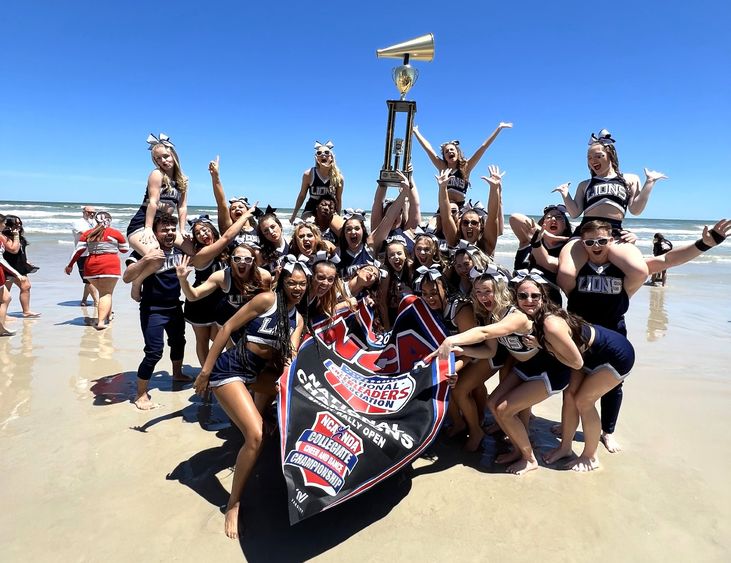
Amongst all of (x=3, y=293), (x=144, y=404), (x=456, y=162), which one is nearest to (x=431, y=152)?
(x=456, y=162)

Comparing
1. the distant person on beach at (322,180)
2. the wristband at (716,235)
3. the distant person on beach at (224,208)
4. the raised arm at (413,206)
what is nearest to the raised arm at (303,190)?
Result: the distant person on beach at (322,180)

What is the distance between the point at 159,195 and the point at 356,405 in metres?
3.37

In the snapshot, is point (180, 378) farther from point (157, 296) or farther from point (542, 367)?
point (542, 367)

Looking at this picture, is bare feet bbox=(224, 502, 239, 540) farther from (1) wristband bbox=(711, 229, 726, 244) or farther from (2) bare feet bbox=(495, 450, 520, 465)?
(1) wristband bbox=(711, 229, 726, 244)

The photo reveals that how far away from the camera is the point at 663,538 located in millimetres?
3064

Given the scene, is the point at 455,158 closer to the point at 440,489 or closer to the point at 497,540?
the point at 440,489

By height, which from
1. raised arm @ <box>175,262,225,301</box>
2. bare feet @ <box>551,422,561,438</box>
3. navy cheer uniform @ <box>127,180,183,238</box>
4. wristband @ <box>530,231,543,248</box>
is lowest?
bare feet @ <box>551,422,561,438</box>

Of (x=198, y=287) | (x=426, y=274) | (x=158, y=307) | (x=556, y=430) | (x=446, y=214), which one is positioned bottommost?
(x=556, y=430)

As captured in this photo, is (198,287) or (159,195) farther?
(159,195)

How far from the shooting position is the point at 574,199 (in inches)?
180

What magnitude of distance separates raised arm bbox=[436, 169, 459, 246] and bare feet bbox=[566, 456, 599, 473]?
8.33ft

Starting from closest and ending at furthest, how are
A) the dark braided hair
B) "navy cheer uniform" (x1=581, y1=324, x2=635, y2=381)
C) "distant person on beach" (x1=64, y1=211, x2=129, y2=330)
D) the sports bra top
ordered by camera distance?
the dark braided hair, "navy cheer uniform" (x1=581, y1=324, x2=635, y2=381), the sports bra top, "distant person on beach" (x1=64, y1=211, x2=129, y2=330)

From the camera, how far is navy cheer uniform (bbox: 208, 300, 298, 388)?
3.35m

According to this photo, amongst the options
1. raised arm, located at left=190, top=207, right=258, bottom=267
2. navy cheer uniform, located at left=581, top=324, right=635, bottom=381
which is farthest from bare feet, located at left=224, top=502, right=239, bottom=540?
navy cheer uniform, located at left=581, top=324, right=635, bottom=381
